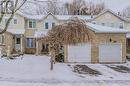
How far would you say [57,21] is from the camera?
46.9m

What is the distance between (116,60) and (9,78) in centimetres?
1616

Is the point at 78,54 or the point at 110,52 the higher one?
the point at 110,52

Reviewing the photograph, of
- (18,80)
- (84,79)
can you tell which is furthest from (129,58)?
(18,80)

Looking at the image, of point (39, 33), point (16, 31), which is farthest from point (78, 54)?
point (16, 31)

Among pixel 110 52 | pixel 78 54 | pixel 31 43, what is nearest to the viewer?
pixel 78 54

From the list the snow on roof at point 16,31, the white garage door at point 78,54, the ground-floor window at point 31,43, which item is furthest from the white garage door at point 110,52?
the ground-floor window at point 31,43

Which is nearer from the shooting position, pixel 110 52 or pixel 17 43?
pixel 110 52

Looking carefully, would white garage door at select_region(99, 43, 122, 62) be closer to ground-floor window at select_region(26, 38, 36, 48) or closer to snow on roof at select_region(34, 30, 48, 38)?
snow on roof at select_region(34, 30, 48, 38)

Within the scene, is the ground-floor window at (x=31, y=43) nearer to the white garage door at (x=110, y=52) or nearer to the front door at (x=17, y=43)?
the front door at (x=17, y=43)

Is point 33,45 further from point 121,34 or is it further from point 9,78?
point 9,78

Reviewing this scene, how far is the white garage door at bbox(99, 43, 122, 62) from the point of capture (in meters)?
33.0

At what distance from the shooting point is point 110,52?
33188 mm

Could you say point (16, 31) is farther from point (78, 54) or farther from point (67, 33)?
point (67, 33)

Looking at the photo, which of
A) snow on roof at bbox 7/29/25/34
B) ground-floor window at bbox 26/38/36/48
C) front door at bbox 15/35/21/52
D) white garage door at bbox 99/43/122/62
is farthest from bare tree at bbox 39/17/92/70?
ground-floor window at bbox 26/38/36/48
